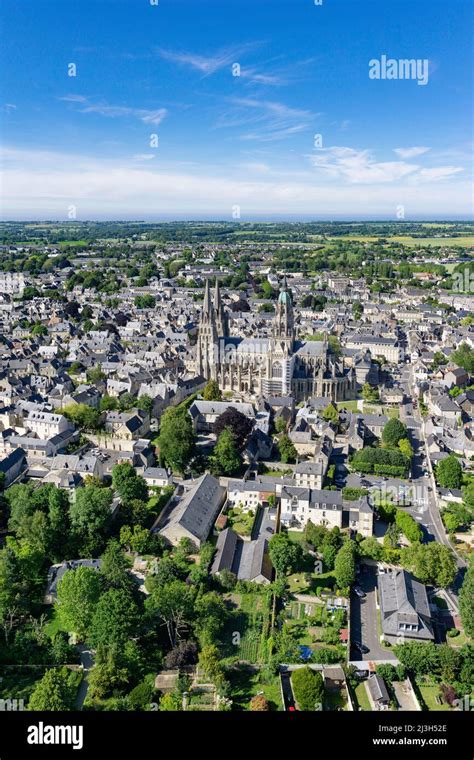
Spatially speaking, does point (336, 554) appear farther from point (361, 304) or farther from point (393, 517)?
point (361, 304)

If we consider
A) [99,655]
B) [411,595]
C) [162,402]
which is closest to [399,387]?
[162,402]

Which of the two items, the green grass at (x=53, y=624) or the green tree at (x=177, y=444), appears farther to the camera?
the green tree at (x=177, y=444)

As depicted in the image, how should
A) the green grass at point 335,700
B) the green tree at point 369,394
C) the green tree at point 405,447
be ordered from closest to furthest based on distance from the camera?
the green grass at point 335,700 → the green tree at point 405,447 → the green tree at point 369,394

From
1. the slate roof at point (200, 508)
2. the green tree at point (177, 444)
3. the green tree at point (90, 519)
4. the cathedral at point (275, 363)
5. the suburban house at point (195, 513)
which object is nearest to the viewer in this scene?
the green tree at point (90, 519)

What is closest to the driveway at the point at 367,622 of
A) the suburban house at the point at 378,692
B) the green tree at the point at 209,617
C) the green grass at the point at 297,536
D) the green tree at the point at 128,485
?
the suburban house at the point at 378,692

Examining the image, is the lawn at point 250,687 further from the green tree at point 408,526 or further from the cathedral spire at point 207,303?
the cathedral spire at point 207,303

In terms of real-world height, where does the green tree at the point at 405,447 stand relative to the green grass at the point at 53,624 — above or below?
above

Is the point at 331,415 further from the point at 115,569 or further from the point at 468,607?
the point at 115,569
